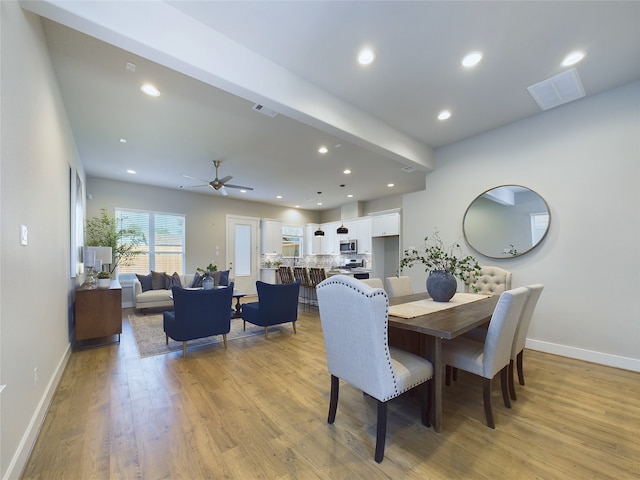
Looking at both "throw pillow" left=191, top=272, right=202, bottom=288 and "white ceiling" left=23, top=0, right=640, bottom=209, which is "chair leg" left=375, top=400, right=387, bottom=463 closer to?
"white ceiling" left=23, top=0, right=640, bottom=209

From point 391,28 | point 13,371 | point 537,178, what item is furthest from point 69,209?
point 537,178

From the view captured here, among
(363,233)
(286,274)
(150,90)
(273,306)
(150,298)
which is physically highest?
(150,90)

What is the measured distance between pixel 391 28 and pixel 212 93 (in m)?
1.88

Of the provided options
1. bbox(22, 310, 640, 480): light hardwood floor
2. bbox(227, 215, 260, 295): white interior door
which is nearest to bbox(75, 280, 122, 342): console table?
bbox(22, 310, 640, 480): light hardwood floor

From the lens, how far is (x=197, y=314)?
10.9 feet

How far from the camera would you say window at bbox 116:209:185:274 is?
6.50 metres

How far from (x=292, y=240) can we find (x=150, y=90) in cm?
708

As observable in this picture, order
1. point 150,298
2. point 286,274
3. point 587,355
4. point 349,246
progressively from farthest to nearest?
point 349,246 < point 286,274 < point 150,298 < point 587,355

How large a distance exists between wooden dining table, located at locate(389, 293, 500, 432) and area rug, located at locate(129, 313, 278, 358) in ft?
8.74

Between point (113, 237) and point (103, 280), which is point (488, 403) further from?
point (113, 237)

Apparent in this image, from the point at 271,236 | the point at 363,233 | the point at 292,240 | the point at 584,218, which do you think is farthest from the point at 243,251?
the point at 584,218

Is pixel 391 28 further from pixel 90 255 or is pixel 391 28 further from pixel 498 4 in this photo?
pixel 90 255

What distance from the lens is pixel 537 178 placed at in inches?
142

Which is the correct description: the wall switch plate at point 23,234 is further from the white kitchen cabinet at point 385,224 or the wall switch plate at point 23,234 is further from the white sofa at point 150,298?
the white kitchen cabinet at point 385,224
